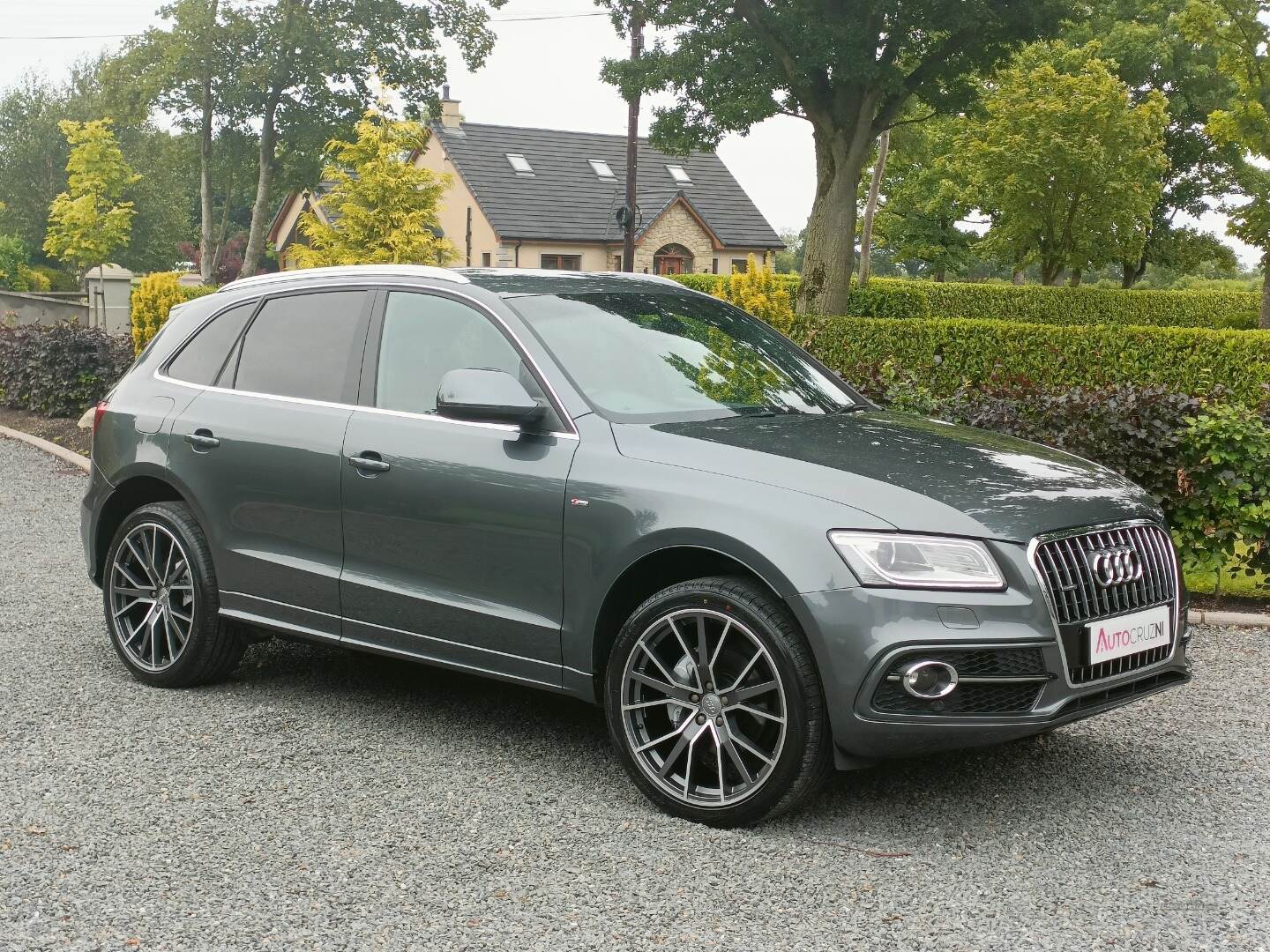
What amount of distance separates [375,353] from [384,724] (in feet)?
4.99

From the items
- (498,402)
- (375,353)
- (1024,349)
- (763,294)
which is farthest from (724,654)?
(1024,349)

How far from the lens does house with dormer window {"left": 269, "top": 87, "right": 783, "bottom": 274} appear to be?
173 feet

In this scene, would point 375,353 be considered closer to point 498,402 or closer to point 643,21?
point 498,402

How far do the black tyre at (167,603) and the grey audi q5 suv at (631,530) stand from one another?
0.05ft

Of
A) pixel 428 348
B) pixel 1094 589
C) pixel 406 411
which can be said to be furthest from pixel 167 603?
pixel 1094 589

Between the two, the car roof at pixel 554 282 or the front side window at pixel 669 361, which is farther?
the car roof at pixel 554 282

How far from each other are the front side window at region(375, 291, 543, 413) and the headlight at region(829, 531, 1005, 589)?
5.18ft

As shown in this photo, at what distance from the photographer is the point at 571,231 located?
174 feet

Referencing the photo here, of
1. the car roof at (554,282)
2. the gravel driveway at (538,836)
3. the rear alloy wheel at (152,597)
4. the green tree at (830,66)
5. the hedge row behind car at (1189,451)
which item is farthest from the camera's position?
the green tree at (830,66)

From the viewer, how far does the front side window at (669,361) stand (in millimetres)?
5207

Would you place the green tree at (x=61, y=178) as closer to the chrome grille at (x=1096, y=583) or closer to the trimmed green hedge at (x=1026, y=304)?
the trimmed green hedge at (x=1026, y=304)

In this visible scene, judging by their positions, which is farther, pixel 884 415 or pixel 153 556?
pixel 153 556

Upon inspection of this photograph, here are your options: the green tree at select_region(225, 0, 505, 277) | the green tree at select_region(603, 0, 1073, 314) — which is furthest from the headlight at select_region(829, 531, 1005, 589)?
the green tree at select_region(225, 0, 505, 277)

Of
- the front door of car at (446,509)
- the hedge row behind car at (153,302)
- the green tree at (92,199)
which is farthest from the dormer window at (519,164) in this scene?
the front door of car at (446,509)
